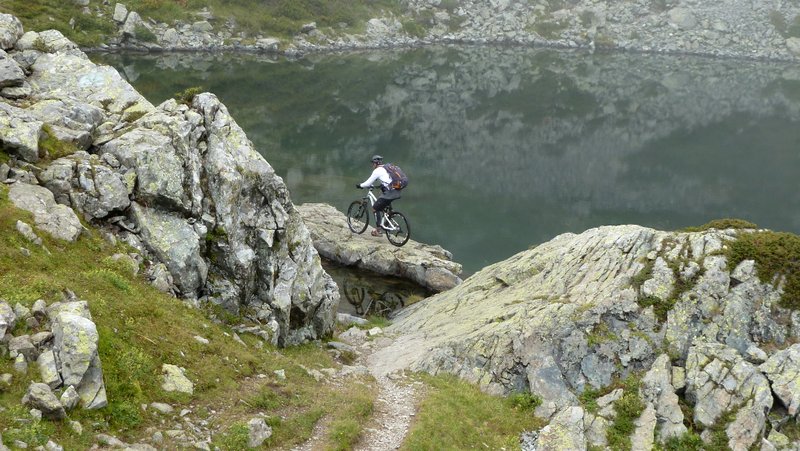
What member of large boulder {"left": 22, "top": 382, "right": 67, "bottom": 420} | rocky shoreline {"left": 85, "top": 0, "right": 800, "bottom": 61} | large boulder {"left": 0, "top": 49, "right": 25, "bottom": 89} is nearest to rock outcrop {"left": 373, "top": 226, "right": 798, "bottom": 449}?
large boulder {"left": 22, "top": 382, "right": 67, "bottom": 420}

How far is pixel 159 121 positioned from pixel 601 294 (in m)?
15.2

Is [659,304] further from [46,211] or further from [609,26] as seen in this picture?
[609,26]

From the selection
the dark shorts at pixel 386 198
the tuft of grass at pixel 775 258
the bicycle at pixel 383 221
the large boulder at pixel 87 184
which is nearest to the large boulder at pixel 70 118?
the large boulder at pixel 87 184

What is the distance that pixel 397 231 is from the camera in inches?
1351

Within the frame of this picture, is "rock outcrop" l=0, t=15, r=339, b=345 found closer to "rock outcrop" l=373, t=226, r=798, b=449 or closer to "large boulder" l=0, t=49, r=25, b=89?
"large boulder" l=0, t=49, r=25, b=89

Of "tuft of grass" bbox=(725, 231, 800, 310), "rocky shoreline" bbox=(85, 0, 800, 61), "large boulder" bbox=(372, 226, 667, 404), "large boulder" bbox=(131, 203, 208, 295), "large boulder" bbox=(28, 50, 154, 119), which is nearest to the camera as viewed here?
"large boulder" bbox=(131, 203, 208, 295)

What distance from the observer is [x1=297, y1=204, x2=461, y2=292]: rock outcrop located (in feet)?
112

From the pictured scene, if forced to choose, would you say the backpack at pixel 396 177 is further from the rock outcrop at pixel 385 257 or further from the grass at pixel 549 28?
the grass at pixel 549 28

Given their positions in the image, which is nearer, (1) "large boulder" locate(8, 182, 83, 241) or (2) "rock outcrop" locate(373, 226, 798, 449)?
(1) "large boulder" locate(8, 182, 83, 241)

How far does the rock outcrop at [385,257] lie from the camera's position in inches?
1350

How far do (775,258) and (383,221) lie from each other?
19259mm

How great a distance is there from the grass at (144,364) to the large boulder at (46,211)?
25 centimetres

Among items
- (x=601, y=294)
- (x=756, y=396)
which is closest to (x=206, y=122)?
(x=601, y=294)

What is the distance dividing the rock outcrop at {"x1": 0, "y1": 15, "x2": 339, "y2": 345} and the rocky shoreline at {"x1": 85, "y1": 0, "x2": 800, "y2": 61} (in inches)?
4222
